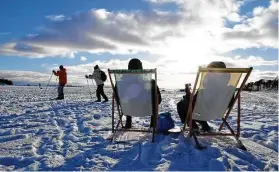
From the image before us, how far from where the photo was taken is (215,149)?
180 inches

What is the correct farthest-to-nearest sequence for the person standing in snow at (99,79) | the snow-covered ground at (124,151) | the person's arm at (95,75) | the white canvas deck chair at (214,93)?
1. the person's arm at (95,75)
2. the person standing in snow at (99,79)
3. the white canvas deck chair at (214,93)
4. the snow-covered ground at (124,151)

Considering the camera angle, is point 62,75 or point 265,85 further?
point 265,85

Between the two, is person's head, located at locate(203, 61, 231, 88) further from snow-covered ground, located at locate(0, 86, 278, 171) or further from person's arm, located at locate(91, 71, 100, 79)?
person's arm, located at locate(91, 71, 100, 79)

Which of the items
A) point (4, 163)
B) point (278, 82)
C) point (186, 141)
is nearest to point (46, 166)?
point (4, 163)

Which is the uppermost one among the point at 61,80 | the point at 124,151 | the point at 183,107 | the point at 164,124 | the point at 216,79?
the point at 61,80

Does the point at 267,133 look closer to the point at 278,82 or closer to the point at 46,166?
the point at 46,166

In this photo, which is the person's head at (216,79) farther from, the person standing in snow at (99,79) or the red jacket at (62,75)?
the red jacket at (62,75)

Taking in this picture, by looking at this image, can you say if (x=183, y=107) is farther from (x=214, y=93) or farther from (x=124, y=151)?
(x=124, y=151)

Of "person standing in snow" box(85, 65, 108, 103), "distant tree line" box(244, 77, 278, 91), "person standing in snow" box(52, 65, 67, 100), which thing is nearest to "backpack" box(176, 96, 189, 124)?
"person standing in snow" box(85, 65, 108, 103)

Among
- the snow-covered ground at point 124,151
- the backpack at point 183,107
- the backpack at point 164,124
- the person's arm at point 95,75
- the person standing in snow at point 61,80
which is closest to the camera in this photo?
the snow-covered ground at point 124,151

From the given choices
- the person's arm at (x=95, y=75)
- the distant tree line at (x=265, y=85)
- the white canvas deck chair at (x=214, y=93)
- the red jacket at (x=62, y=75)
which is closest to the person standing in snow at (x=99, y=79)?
the person's arm at (x=95, y=75)

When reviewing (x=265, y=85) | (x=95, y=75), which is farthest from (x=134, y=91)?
(x=265, y=85)

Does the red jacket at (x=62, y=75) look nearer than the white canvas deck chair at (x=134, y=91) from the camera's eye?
No

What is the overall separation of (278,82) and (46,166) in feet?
175
